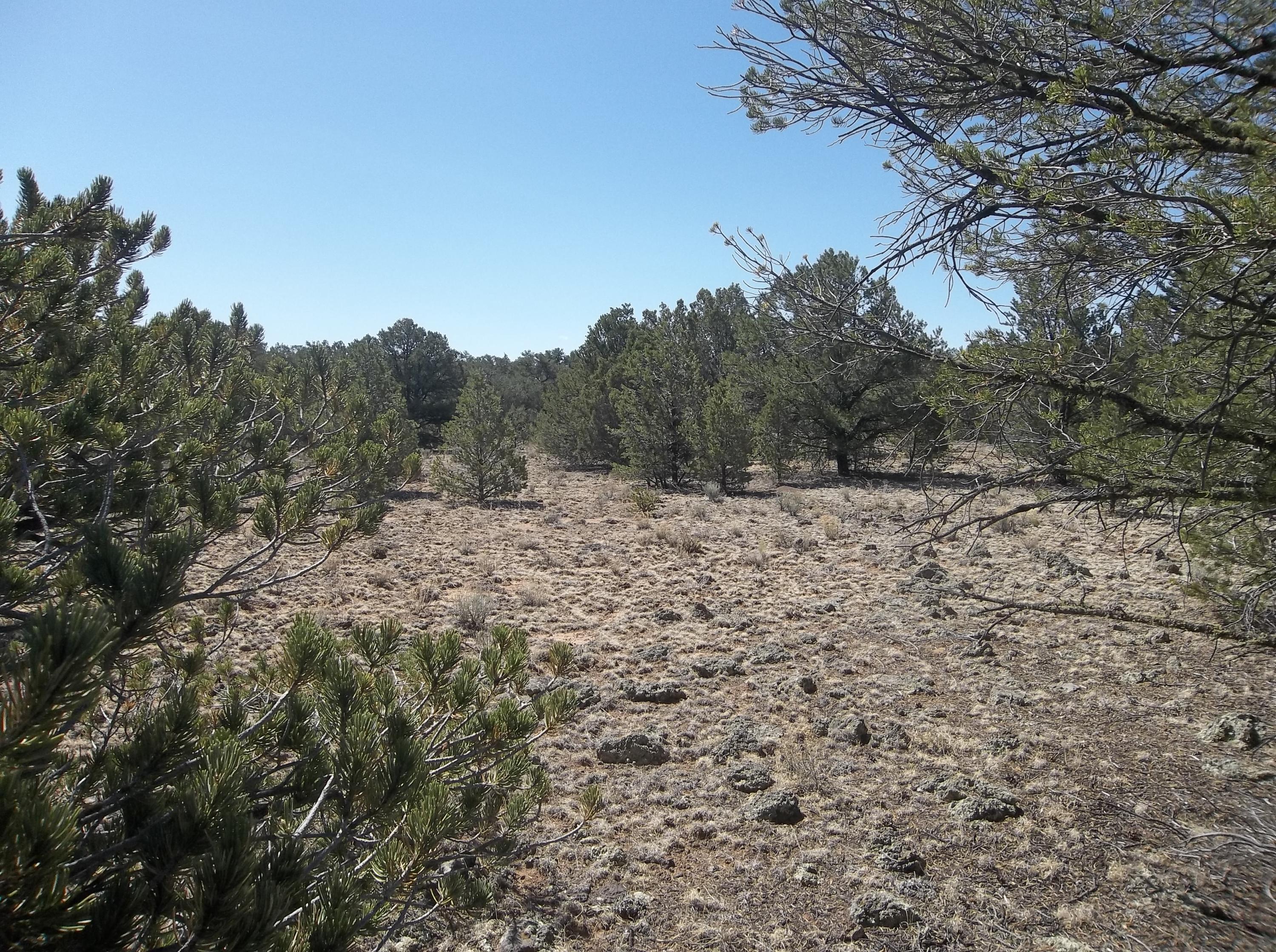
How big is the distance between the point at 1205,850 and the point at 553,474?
64.7 ft

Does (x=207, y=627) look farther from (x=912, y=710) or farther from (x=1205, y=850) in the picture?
(x=1205, y=850)

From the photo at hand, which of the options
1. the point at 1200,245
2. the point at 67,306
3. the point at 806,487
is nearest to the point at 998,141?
the point at 1200,245

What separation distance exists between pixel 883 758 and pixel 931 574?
→ 14.3ft

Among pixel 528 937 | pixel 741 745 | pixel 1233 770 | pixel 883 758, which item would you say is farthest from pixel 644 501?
pixel 528 937

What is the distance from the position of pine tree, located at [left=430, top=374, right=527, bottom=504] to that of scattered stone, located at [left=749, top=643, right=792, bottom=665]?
1057cm

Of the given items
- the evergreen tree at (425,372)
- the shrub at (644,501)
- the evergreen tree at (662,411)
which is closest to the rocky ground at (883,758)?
the shrub at (644,501)

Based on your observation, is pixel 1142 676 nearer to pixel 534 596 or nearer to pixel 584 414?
pixel 534 596

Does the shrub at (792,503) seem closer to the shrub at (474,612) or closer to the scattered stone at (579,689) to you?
the shrub at (474,612)

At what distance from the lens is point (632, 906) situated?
125 inches

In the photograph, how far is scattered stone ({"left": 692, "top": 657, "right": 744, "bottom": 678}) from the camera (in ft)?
19.2

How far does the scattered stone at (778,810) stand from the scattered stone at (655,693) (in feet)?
5.15

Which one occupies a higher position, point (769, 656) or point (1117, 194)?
point (1117, 194)

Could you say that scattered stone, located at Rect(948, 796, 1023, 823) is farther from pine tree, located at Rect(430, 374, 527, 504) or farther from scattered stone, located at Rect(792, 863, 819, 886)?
pine tree, located at Rect(430, 374, 527, 504)

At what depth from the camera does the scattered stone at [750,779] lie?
4094mm
